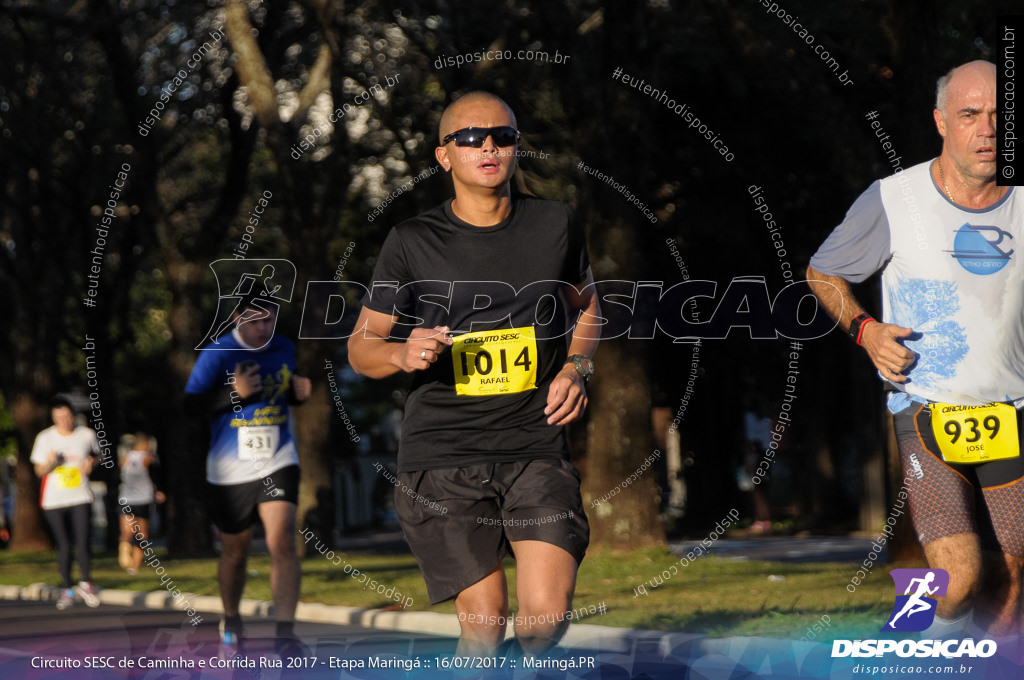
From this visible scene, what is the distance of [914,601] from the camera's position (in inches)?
208

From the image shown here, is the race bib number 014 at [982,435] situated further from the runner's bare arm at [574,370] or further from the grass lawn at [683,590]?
the grass lawn at [683,590]

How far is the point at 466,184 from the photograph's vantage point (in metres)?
4.93

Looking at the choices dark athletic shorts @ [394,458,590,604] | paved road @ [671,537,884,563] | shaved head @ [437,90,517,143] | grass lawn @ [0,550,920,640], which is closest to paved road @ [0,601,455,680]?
grass lawn @ [0,550,920,640]

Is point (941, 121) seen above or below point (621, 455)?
above

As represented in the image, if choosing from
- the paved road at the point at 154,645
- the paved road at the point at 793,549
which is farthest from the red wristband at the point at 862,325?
the paved road at the point at 793,549

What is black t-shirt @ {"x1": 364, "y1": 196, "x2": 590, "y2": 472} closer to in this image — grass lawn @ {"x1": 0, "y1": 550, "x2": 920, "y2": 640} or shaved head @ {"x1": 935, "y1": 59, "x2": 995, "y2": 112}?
shaved head @ {"x1": 935, "y1": 59, "x2": 995, "y2": 112}

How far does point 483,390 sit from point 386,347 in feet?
1.22

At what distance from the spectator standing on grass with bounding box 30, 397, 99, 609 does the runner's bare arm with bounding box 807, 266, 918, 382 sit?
9284 millimetres

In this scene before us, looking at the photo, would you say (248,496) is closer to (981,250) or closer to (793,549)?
(981,250)

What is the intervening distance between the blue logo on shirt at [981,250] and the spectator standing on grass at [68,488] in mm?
9828

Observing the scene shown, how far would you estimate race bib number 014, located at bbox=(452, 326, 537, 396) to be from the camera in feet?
15.7

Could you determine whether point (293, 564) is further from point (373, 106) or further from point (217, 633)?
point (373, 106)

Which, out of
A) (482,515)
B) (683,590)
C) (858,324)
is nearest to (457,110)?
(482,515)

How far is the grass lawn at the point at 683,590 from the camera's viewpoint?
7969 mm
